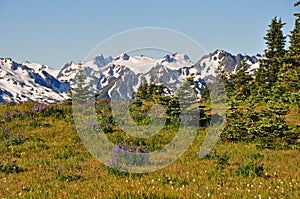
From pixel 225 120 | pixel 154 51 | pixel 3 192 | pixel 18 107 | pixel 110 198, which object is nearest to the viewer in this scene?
pixel 110 198

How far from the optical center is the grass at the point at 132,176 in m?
7.63

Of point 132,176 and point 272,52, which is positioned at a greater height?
point 272,52

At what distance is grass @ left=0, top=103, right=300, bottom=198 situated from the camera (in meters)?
7.63

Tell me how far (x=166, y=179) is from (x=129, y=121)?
10.8 m

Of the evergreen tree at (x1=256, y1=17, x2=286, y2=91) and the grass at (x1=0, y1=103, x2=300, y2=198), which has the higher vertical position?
the evergreen tree at (x1=256, y1=17, x2=286, y2=91)

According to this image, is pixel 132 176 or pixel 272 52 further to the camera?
pixel 272 52

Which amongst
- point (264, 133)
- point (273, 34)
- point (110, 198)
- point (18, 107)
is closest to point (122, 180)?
point (110, 198)

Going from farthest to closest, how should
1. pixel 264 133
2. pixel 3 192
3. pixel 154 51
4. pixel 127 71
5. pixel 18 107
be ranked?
pixel 18 107 → pixel 264 133 → pixel 127 71 → pixel 154 51 → pixel 3 192

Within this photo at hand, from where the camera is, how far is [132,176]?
971 centimetres

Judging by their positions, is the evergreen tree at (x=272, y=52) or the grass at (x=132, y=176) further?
the evergreen tree at (x=272, y=52)

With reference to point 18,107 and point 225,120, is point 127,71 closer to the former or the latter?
point 225,120

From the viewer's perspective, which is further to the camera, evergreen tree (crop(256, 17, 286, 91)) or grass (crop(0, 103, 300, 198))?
evergreen tree (crop(256, 17, 286, 91))

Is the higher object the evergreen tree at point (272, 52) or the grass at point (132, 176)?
the evergreen tree at point (272, 52)

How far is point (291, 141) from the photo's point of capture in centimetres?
1639
